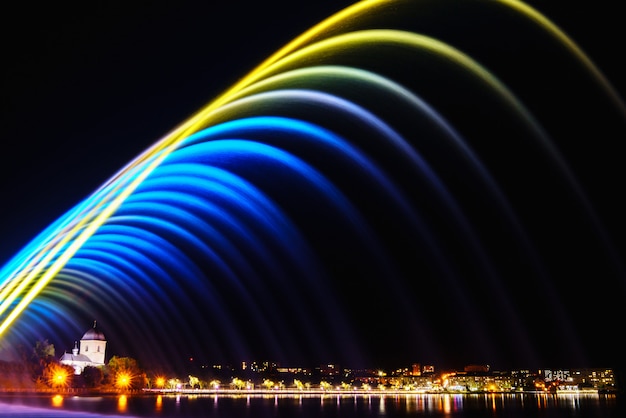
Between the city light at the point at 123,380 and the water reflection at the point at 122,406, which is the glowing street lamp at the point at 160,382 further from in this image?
the water reflection at the point at 122,406

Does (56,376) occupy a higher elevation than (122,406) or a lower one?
higher

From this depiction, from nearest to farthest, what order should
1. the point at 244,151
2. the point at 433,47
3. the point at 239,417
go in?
the point at 433,47 < the point at 244,151 < the point at 239,417

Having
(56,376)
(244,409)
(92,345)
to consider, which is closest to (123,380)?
(56,376)

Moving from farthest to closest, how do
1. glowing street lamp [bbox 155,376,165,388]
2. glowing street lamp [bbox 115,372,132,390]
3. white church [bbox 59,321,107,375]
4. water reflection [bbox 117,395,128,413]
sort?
white church [bbox 59,321,107,375] < glowing street lamp [bbox 155,376,165,388] < glowing street lamp [bbox 115,372,132,390] < water reflection [bbox 117,395,128,413]

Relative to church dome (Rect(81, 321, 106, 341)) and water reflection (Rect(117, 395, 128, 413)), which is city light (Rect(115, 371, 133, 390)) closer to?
church dome (Rect(81, 321, 106, 341))

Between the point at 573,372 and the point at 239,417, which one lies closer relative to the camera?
the point at 239,417

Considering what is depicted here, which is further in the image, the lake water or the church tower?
the church tower

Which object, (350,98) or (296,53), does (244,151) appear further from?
(296,53)

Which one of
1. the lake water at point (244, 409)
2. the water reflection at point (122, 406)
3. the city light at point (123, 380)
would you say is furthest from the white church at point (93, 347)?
the water reflection at point (122, 406)

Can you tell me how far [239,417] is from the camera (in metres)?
40.9

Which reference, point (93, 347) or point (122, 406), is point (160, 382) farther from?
point (122, 406)

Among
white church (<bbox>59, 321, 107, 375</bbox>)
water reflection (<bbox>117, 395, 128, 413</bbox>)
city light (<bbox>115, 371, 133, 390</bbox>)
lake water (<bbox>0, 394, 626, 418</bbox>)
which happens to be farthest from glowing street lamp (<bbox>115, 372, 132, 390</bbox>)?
water reflection (<bbox>117, 395, 128, 413</bbox>)

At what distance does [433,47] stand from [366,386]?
158522 millimetres

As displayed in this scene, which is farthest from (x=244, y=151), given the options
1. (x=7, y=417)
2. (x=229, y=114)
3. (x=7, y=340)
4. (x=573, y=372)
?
(x=573, y=372)
